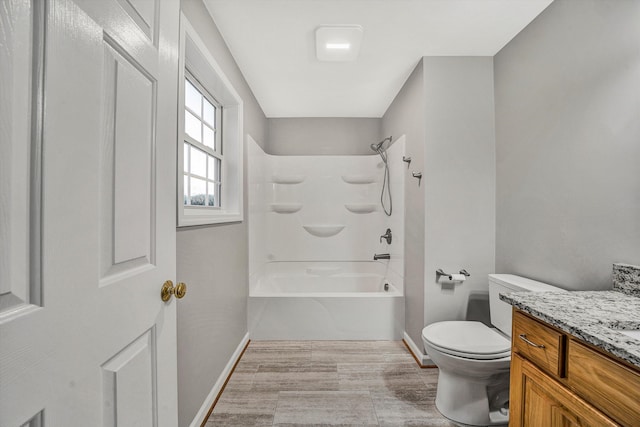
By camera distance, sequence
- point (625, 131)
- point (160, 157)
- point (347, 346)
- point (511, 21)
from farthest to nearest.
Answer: point (347, 346) < point (511, 21) < point (625, 131) < point (160, 157)

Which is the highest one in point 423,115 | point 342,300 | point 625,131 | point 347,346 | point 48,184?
point 423,115

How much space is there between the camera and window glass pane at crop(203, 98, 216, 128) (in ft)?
7.02

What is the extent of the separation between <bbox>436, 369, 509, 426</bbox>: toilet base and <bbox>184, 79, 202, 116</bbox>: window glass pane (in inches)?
90.8

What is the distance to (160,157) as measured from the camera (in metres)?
0.90

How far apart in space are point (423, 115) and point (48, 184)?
2.24 m

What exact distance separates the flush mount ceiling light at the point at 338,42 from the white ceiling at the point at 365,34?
4 cm

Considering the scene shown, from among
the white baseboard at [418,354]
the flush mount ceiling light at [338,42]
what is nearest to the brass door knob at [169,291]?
the flush mount ceiling light at [338,42]

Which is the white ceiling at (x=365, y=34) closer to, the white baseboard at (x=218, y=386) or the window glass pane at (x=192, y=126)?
the window glass pane at (x=192, y=126)

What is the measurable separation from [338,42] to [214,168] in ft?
4.26

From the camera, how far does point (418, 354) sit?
228cm

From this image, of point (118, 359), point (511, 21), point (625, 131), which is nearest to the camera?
Answer: point (118, 359)

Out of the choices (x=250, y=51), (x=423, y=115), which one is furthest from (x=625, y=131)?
(x=250, y=51)

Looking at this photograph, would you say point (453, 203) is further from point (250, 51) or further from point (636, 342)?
point (250, 51)

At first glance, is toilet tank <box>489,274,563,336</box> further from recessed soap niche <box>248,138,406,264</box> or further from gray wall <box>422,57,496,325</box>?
recessed soap niche <box>248,138,406,264</box>
